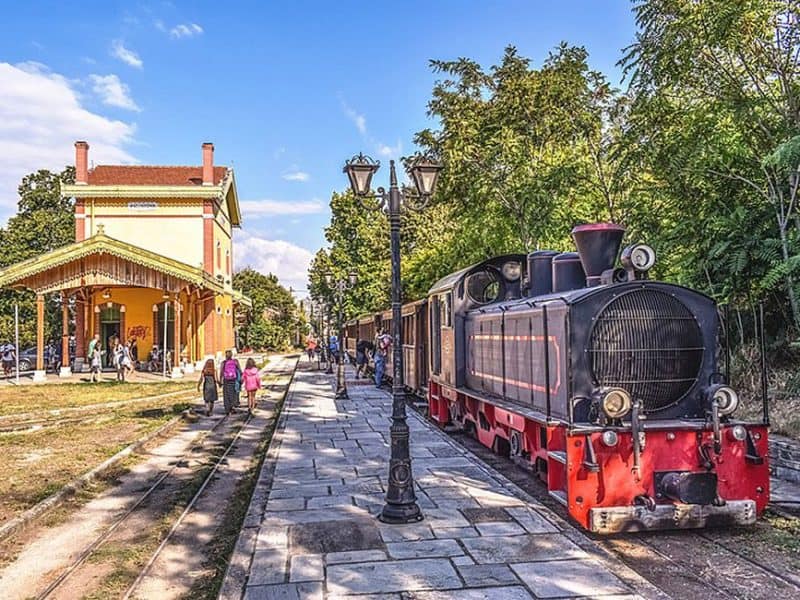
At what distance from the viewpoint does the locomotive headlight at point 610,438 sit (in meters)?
6.75

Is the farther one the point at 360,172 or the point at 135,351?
the point at 135,351

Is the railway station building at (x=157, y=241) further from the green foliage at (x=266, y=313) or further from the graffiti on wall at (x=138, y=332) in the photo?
the green foliage at (x=266, y=313)

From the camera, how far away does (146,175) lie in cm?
4303

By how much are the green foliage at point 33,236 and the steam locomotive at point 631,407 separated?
44.7m

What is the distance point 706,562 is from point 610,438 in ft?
4.25

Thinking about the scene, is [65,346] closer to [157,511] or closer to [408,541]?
[157,511]

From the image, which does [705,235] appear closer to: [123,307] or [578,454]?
[578,454]

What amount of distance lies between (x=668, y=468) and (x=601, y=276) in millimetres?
2267

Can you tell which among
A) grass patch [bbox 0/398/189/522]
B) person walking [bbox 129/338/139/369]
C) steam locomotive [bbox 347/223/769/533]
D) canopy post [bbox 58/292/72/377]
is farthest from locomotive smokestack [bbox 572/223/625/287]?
person walking [bbox 129/338/139/369]

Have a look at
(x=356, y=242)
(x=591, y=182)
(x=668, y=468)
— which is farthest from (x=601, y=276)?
(x=356, y=242)

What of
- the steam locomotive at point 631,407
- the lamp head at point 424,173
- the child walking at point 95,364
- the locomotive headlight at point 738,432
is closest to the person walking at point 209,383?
the steam locomotive at point 631,407

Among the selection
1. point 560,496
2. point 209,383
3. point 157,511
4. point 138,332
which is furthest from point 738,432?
point 138,332

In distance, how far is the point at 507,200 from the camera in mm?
18094

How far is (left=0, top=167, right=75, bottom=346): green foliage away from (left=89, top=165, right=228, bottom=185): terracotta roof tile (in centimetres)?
757
